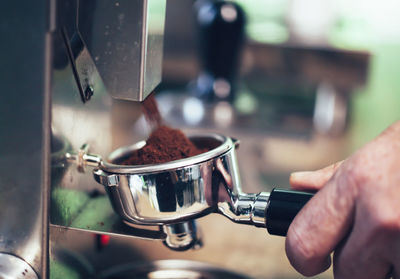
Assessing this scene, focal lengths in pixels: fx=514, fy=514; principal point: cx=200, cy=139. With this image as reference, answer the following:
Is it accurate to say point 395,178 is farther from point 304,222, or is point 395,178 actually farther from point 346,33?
point 346,33

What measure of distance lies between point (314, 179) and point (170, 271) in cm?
22

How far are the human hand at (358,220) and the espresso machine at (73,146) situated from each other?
26 mm

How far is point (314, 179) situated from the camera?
504 mm

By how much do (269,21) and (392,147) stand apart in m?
1.71

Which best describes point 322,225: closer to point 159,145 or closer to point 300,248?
point 300,248

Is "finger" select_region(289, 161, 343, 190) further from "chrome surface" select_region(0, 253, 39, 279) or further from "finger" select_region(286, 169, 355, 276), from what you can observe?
"chrome surface" select_region(0, 253, 39, 279)

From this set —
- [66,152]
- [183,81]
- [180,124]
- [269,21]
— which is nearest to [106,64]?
[66,152]

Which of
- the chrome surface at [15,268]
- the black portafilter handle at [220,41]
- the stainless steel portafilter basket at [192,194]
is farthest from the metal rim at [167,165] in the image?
the black portafilter handle at [220,41]

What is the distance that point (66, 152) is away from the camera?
0.48 meters

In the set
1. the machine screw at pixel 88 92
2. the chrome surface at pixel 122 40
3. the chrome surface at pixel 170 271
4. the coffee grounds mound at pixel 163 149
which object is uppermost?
the chrome surface at pixel 122 40

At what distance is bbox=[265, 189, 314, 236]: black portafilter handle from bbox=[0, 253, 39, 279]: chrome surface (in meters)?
0.21

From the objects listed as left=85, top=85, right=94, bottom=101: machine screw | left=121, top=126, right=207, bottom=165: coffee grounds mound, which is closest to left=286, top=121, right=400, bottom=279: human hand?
left=121, top=126, right=207, bottom=165: coffee grounds mound

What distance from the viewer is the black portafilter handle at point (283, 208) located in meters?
0.45

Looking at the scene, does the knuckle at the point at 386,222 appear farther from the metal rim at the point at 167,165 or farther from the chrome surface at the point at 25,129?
the chrome surface at the point at 25,129
